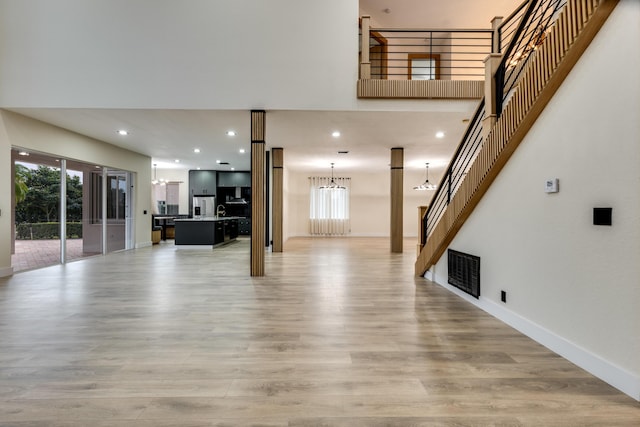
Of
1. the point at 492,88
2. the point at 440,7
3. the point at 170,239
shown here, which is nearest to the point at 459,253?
the point at 492,88

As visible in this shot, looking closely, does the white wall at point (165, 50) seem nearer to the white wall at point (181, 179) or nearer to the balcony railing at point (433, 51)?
the balcony railing at point (433, 51)

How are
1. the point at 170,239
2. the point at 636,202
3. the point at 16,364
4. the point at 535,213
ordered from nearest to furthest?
1. the point at 636,202
2. the point at 16,364
3. the point at 535,213
4. the point at 170,239

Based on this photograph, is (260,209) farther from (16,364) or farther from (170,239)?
(170,239)

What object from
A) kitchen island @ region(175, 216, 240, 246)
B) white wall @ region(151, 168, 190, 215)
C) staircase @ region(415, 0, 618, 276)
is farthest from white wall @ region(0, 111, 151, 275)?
staircase @ region(415, 0, 618, 276)

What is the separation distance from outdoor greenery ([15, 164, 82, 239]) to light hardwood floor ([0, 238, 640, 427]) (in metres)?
2.24

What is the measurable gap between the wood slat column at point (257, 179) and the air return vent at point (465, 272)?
3123 millimetres

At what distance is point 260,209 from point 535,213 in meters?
3.98

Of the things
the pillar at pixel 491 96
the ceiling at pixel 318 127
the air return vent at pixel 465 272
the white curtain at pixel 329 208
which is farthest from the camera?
the white curtain at pixel 329 208

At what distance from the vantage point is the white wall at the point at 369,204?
14.5 meters

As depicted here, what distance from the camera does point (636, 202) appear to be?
1.87m

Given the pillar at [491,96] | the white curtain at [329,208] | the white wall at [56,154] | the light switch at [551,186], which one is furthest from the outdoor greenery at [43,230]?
the white curtain at [329,208]

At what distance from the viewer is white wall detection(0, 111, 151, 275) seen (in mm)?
5430

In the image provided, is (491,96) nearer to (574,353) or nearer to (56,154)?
(574,353)

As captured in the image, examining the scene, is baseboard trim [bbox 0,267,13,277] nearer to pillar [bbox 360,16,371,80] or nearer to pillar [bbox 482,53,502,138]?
pillar [bbox 360,16,371,80]
